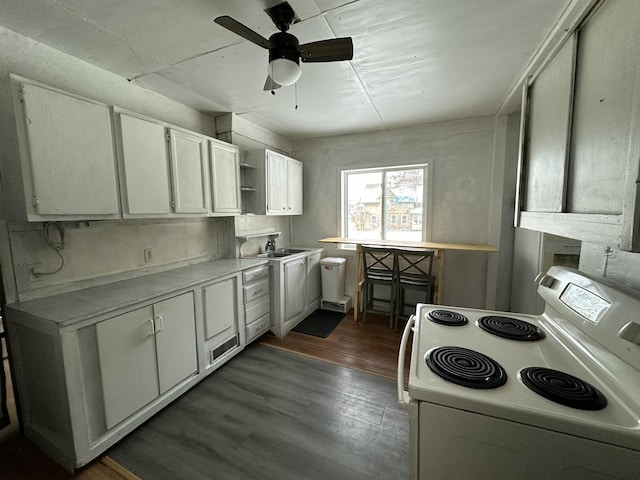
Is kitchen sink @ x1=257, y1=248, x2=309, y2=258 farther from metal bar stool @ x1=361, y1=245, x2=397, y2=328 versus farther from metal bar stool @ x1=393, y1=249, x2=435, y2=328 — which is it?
metal bar stool @ x1=393, y1=249, x2=435, y2=328

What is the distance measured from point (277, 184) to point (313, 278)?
1.41 metres

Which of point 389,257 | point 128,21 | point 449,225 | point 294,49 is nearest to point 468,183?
point 449,225

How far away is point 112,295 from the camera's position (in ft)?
5.61

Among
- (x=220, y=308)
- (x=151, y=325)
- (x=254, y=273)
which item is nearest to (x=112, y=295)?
(x=151, y=325)

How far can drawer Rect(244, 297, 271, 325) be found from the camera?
265cm

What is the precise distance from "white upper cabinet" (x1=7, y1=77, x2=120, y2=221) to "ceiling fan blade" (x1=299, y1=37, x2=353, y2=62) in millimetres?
1407

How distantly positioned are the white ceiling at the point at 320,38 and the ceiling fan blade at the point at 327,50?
0.20 m

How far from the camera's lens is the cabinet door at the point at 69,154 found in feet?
4.62

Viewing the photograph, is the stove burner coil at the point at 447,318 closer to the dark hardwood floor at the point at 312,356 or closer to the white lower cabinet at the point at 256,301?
the dark hardwood floor at the point at 312,356

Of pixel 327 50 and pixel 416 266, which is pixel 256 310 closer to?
pixel 416 266

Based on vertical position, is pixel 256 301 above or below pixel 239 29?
below

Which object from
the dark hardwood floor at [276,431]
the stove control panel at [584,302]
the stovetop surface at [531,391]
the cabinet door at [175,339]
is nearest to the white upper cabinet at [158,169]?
the cabinet door at [175,339]

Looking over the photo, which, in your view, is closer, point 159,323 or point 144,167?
point 159,323

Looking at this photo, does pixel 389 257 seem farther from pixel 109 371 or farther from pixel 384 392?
pixel 109 371
